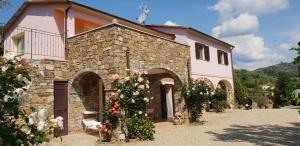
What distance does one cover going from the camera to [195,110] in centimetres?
1436

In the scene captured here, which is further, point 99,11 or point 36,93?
point 99,11

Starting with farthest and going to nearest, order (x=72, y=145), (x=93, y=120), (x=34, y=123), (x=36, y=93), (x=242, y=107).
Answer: (x=242, y=107)
(x=93, y=120)
(x=36, y=93)
(x=72, y=145)
(x=34, y=123)

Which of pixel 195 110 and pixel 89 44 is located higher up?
pixel 89 44

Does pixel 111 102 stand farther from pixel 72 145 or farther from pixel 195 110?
pixel 195 110

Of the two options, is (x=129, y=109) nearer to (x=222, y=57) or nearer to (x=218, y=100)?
(x=218, y=100)

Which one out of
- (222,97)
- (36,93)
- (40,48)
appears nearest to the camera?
(36,93)

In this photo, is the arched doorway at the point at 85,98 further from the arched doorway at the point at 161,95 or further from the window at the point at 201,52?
the window at the point at 201,52

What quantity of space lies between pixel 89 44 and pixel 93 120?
→ 358 centimetres

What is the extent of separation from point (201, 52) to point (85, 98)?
11805mm

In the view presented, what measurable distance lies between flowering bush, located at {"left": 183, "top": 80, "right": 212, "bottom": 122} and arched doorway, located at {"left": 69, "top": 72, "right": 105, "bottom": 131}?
4.58 meters

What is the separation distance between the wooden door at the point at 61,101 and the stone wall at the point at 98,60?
7.3 inches

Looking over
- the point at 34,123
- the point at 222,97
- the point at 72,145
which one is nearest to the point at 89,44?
the point at 72,145

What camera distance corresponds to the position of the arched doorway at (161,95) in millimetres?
16703

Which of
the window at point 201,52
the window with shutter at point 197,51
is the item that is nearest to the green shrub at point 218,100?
the window at point 201,52
